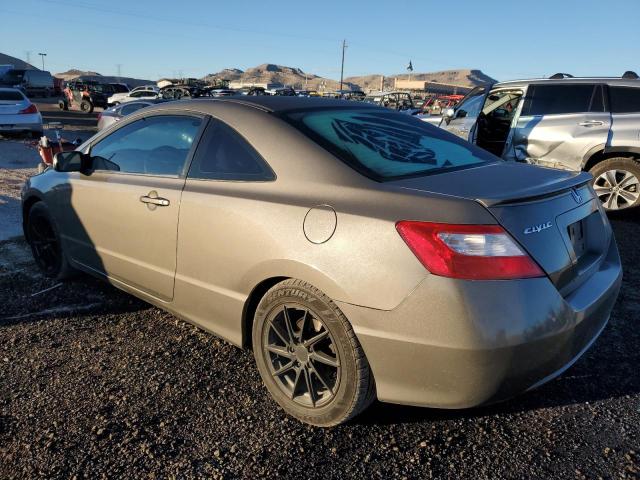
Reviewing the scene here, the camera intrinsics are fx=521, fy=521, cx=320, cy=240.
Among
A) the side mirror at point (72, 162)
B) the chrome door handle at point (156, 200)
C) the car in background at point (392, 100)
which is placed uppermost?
the car in background at point (392, 100)

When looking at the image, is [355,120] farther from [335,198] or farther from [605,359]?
[605,359]

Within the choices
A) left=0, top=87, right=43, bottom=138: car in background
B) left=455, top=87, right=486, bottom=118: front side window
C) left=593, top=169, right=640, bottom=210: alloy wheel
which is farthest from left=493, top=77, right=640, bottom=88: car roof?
left=0, top=87, right=43, bottom=138: car in background

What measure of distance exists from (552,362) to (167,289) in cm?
210

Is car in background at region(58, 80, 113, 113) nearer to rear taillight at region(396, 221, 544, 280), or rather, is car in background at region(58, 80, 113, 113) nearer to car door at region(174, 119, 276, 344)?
car door at region(174, 119, 276, 344)

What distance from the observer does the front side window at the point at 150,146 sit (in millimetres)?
3150

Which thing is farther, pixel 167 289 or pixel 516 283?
pixel 167 289

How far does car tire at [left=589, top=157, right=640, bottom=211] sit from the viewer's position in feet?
21.0

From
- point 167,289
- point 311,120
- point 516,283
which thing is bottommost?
point 167,289

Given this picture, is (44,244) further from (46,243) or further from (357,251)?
(357,251)

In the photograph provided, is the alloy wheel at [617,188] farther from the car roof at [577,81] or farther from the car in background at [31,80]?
the car in background at [31,80]

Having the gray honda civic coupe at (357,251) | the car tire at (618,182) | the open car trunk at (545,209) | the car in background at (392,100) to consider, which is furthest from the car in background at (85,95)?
the open car trunk at (545,209)

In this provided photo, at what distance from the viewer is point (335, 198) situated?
7.59 feet

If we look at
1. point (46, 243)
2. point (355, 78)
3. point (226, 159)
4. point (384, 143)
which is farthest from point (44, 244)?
point (355, 78)

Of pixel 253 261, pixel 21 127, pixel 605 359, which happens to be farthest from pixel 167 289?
pixel 21 127
